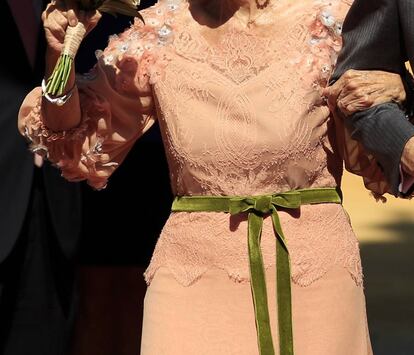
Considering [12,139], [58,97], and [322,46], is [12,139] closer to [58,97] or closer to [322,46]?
[58,97]

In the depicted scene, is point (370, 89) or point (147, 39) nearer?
point (370, 89)

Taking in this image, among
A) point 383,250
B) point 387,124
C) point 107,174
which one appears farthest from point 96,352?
point 383,250

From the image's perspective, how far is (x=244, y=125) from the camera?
3432 millimetres

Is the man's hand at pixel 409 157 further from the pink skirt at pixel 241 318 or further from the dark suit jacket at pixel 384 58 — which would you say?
the pink skirt at pixel 241 318

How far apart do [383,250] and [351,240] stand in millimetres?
5915

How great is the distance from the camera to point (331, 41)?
11.5 feet

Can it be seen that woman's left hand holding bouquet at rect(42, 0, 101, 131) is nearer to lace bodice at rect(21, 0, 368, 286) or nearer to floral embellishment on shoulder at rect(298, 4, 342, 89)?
lace bodice at rect(21, 0, 368, 286)

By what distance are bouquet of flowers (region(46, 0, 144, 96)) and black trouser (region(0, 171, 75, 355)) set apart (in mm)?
1215

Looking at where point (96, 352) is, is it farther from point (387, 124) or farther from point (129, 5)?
point (387, 124)

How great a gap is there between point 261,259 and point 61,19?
30.8 inches

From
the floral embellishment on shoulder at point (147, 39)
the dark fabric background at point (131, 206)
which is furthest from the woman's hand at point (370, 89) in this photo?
the dark fabric background at point (131, 206)

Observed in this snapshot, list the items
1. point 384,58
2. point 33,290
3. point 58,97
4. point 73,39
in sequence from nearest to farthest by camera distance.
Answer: point 384,58, point 73,39, point 58,97, point 33,290

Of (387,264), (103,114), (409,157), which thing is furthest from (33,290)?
(387,264)

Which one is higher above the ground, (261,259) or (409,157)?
(409,157)
